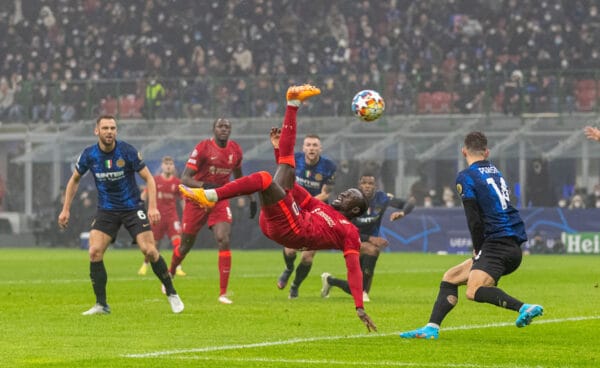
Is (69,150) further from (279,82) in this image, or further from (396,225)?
(396,225)

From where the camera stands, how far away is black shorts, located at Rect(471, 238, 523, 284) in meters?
11.8

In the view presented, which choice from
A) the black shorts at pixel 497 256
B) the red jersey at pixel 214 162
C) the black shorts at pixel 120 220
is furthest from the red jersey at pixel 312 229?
the red jersey at pixel 214 162

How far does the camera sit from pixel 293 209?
12836 mm

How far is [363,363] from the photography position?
10.3 meters

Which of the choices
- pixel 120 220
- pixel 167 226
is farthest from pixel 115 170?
pixel 167 226

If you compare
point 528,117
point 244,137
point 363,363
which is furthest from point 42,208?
point 363,363

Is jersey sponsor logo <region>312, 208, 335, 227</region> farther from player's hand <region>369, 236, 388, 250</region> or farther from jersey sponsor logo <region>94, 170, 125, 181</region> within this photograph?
player's hand <region>369, 236, 388, 250</region>

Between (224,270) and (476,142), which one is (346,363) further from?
(224,270)

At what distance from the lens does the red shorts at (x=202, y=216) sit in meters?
18.9

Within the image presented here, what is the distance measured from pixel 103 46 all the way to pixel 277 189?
36.8 meters

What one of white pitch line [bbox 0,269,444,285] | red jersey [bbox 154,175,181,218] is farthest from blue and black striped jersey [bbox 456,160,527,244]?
red jersey [bbox 154,175,181,218]

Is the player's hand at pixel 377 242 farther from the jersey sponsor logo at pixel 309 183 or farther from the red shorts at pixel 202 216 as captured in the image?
the red shorts at pixel 202 216

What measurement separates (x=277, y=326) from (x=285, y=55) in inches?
1274

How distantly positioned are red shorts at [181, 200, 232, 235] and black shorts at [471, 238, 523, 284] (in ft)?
24.3
